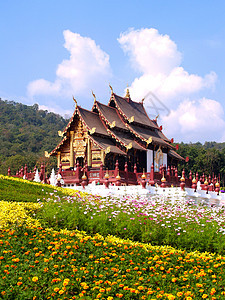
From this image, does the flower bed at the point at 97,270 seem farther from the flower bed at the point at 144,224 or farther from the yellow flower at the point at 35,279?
the flower bed at the point at 144,224

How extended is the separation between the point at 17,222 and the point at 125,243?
2.69 m

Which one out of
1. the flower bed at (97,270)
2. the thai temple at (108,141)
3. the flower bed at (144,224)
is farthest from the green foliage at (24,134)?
the flower bed at (97,270)

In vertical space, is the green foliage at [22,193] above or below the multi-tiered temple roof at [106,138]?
below

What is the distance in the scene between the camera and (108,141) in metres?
28.1

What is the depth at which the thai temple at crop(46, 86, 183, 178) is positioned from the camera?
26.8 m

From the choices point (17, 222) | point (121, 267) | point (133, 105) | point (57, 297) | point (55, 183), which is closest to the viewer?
point (57, 297)

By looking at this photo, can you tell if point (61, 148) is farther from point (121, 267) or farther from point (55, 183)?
point (121, 267)

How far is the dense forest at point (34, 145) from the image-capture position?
59300 mm

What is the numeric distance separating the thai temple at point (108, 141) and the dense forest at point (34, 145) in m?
26.3

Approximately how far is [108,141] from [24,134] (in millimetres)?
57149

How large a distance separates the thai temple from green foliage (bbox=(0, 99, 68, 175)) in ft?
94.6

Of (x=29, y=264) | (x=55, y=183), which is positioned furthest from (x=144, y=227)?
(x=55, y=183)

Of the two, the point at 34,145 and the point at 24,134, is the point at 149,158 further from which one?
the point at 24,134

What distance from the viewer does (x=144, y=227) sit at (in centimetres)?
929
